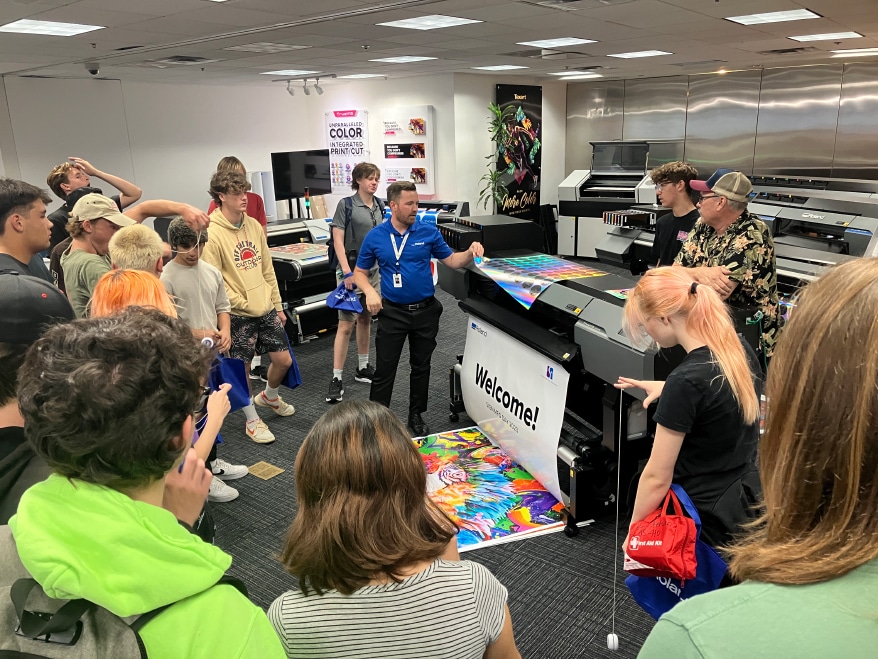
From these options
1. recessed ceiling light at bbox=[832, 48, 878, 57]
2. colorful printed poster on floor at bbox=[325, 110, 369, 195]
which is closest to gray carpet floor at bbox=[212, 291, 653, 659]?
recessed ceiling light at bbox=[832, 48, 878, 57]

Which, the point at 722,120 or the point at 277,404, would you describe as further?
the point at 722,120

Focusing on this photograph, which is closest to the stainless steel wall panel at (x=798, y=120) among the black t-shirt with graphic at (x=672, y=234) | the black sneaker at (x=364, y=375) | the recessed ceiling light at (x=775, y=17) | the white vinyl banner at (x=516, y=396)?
the recessed ceiling light at (x=775, y=17)

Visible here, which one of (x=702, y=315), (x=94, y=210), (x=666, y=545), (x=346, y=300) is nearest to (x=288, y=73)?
(x=346, y=300)

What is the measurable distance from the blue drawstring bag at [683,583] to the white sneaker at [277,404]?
2941mm

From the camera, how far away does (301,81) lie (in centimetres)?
970

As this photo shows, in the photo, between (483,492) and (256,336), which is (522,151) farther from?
(483,492)

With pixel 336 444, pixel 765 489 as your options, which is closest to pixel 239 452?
pixel 336 444

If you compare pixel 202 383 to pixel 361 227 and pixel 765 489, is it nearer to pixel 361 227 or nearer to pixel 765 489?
pixel 765 489

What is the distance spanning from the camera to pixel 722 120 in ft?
30.1

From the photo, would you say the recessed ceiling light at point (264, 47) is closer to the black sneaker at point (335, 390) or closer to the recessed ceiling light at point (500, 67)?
Result: the recessed ceiling light at point (500, 67)

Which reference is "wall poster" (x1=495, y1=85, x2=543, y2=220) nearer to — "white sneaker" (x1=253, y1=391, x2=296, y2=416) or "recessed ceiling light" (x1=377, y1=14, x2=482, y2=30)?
"recessed ceiling light" (x1=377, y1=14, x2=482, y2=30)

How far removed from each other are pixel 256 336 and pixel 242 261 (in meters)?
0.49

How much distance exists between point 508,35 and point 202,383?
5.32 metres

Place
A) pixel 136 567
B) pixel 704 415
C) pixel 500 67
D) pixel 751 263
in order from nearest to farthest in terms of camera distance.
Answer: pixel 136 567, pixel 704 415, pixel 751 263, pixel 500 67
